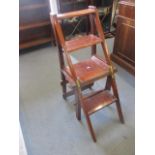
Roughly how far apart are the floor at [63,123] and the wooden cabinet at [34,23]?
940 millimetres

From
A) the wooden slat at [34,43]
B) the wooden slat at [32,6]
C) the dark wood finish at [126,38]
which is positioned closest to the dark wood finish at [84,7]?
the wooden slat at [32,6]

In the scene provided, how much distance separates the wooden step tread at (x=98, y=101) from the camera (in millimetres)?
1581

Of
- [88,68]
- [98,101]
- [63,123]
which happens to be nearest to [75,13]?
[88,68]

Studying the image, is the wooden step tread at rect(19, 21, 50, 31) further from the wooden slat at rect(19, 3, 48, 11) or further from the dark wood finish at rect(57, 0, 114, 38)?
the dark wood finish at rect(57, 0, 114, 38)

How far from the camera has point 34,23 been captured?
10.1 ft

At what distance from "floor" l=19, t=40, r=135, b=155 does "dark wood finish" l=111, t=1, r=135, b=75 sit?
0.53 feet

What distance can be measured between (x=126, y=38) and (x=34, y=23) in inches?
64.2

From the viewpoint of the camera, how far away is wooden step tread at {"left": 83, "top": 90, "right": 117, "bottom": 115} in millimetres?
1581

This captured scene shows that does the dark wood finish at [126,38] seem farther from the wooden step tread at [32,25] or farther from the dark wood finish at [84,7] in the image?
the wooden step tread at [32,25]

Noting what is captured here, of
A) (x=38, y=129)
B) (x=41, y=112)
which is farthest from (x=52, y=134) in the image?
(x=41, y=112)
